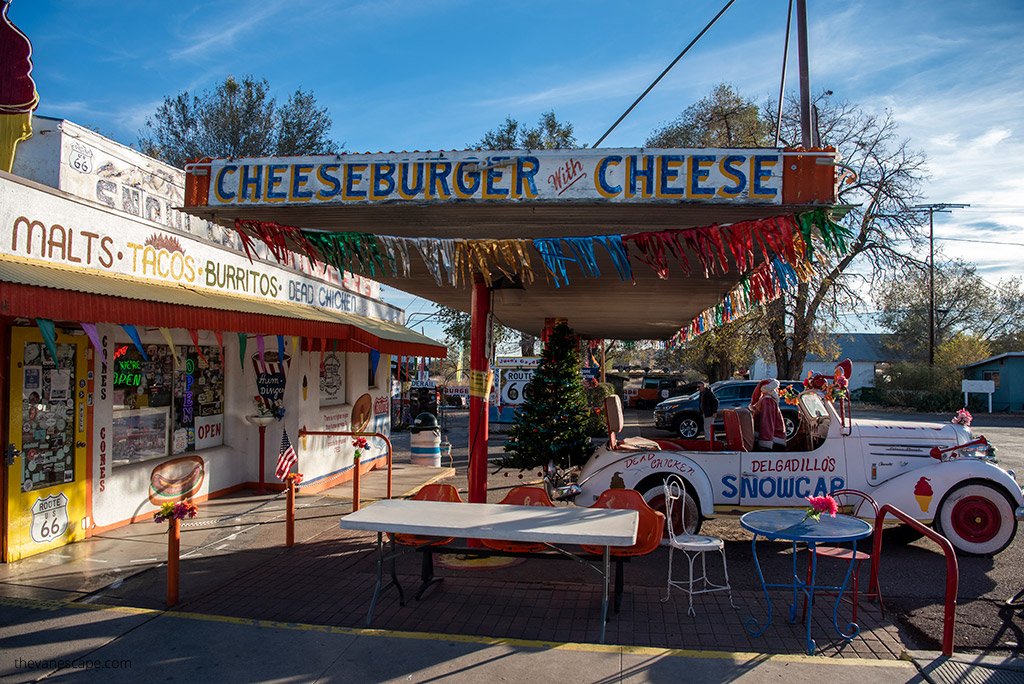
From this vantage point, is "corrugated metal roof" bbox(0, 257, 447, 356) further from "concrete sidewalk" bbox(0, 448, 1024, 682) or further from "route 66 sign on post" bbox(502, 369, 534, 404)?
"route 66 sign on post" bbox(502, 369, 534, 404)

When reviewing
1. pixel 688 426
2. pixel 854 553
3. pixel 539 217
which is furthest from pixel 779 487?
pixel 688 426

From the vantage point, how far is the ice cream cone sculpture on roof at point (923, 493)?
698 centimetres

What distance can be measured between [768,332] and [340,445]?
18.5 metres

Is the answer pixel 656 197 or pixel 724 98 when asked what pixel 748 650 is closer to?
pixel 656 197

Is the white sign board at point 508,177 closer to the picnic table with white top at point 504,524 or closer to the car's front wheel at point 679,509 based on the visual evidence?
the picnic table with white top at point 504,524

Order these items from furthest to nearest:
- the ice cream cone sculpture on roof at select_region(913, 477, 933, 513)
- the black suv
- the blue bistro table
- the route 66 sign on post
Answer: the route 66 sign on post < the black suv < the ice cream cone sculpture on roof at select_region(913, 477, 933, 513) < the blue bistro table

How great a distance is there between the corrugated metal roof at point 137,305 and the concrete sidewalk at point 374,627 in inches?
93.9

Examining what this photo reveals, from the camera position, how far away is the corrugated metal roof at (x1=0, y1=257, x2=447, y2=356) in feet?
16.6

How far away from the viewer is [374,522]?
193 inches

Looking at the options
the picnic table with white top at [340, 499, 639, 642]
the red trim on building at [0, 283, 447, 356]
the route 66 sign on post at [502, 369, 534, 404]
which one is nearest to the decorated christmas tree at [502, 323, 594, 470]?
the red trim on building at [0, 283, 447, 356]

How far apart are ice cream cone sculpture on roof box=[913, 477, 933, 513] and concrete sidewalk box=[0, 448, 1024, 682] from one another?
2.08 metres

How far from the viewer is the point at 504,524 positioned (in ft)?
16.3

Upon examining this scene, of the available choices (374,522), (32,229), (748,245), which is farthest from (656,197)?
(32,229)

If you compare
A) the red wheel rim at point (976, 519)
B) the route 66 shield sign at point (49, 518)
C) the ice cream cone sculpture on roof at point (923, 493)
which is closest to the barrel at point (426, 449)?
the route 66 shield sign at point (49, 518)
